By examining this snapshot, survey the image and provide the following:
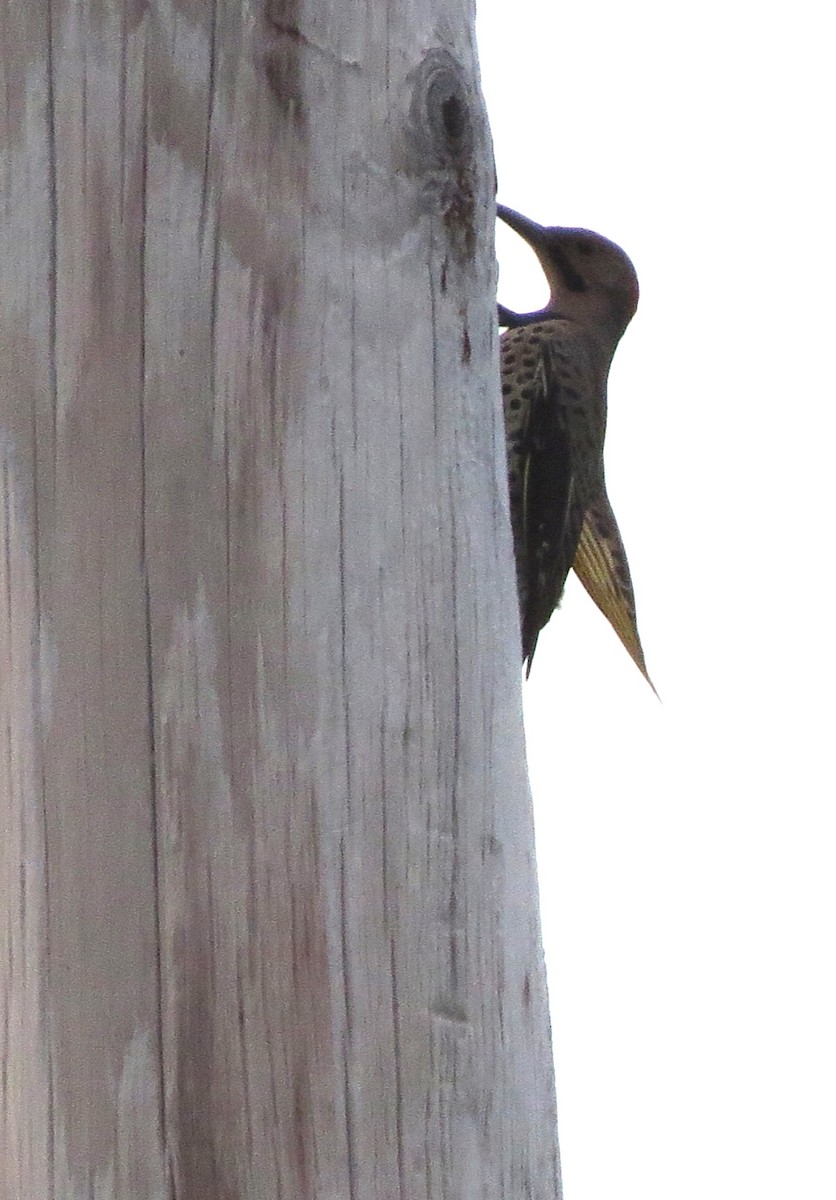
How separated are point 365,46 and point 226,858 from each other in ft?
2.45

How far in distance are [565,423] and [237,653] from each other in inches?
89.5

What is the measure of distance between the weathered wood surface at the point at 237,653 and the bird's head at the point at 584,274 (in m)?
2.25

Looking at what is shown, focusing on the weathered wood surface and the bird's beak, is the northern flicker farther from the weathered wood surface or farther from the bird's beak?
the weathered wood surface

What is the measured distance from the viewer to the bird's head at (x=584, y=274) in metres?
3.80

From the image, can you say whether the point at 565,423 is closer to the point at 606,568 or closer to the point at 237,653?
the point at 606,568

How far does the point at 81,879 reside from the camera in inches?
58.6

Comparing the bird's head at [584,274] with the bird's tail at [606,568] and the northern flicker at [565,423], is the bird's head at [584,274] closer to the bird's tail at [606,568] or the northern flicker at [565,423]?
the northern flicker at [565,423]

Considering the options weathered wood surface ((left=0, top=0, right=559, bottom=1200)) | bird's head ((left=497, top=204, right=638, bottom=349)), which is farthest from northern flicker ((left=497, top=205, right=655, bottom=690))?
weathered wood surface ((left=0, top=0, right=559, bottom=1200))

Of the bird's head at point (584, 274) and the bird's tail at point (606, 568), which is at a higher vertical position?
the bird's head at point (584, 274)

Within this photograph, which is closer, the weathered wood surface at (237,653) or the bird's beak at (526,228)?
the weathered wood surface at (237,653)

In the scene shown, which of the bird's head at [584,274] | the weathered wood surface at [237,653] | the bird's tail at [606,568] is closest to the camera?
the weathered wood surface at [237,653]

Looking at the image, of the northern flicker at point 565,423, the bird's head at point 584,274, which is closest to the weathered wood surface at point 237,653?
the northern flicker at point 565,423

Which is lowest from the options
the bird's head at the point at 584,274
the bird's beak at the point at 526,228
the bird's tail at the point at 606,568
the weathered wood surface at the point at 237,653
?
the weathered wood surface at the point at 237,653

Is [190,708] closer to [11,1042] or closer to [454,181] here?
[11,1042]
